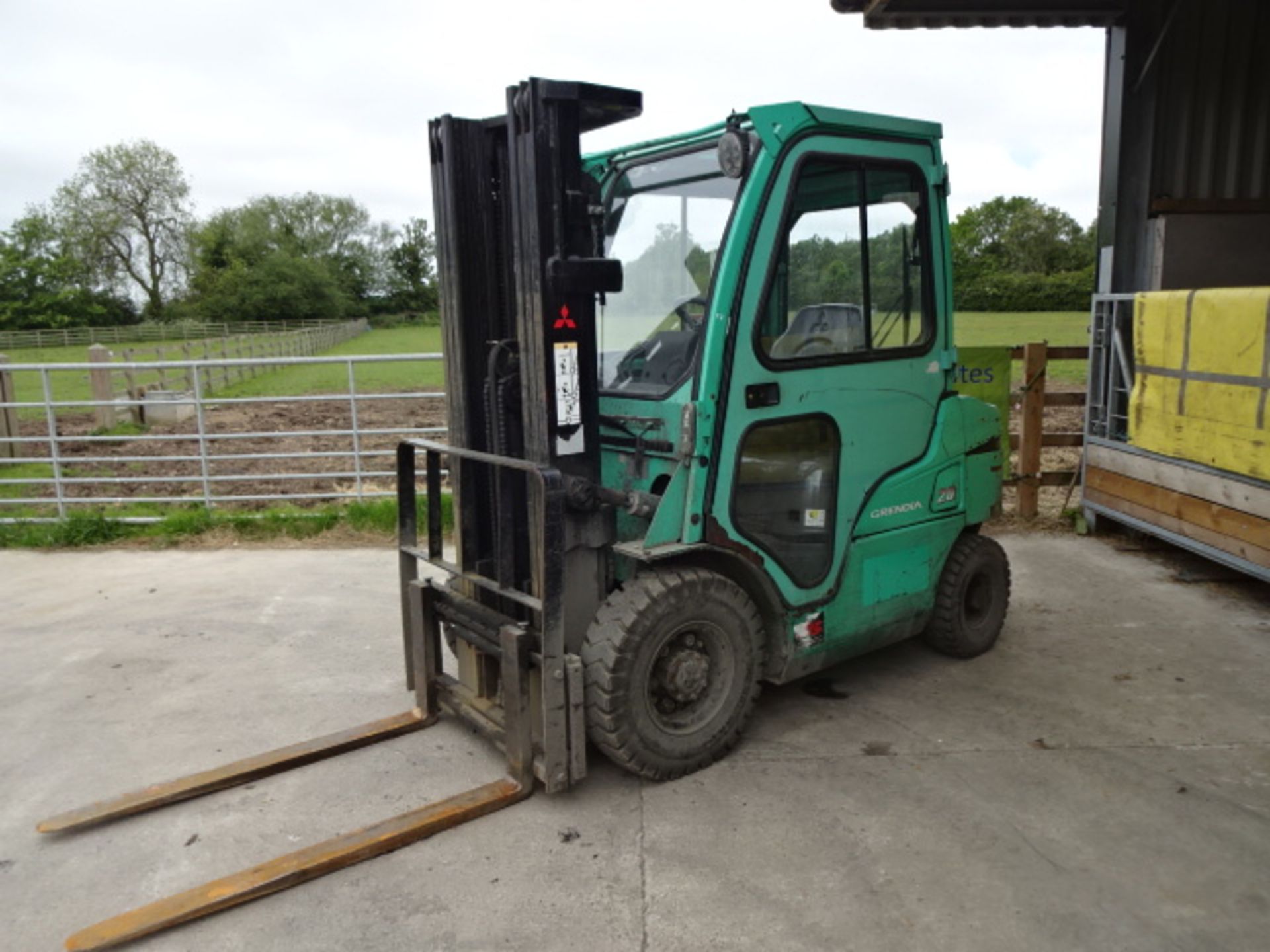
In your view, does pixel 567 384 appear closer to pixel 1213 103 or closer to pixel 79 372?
pixel 1213 103

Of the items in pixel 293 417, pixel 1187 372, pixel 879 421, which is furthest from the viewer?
pixel 293 417

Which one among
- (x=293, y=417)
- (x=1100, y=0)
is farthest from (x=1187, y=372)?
(x=293, y=417)

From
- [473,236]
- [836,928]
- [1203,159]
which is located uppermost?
[1203,159]

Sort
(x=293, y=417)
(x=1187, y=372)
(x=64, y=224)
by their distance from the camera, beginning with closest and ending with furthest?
(x=1187, y=372) < (x=293, y=417) < (x=64, y=224)

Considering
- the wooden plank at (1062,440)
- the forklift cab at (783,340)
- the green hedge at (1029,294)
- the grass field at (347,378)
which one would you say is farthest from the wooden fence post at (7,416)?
the green hedge at (1029,294)

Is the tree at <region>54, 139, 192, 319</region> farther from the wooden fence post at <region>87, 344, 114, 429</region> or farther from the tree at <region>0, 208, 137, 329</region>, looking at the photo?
the wooden fence post at <region>87, 344, 114, 429</region>

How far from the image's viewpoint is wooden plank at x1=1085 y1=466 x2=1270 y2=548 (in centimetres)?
571

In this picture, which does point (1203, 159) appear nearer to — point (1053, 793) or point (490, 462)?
point (1053, 793)

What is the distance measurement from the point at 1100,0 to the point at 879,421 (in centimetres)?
541

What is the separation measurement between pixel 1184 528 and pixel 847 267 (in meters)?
3.90

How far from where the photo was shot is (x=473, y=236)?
4.01m

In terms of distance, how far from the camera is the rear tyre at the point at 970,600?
4.99m

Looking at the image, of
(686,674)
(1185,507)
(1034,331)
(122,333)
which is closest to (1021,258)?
(1034,331)

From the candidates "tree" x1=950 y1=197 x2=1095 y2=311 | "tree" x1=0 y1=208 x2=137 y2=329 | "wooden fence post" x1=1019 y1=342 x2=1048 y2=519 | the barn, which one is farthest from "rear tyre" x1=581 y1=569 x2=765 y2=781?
"tree" x1=0 y1=208 x2=137 y2=329
